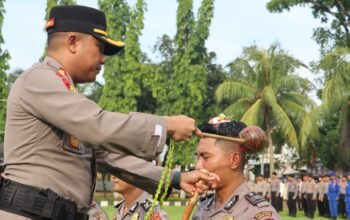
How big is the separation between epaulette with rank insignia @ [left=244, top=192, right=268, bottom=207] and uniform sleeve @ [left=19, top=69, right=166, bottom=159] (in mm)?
1361

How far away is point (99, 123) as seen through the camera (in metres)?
3.00

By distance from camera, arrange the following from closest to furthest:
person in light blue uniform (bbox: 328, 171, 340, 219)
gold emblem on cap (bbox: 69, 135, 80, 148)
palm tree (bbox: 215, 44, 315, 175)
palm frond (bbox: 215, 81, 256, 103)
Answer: gold emblem on cap (bbox: 69, 135, 80, 148) → person in light blue uniform (bbox: 328, 171, 340, 219) → palm tree (bbox: 215, 44, 315, 175) → palm frond (bbox: 215, 81, 256, 103)

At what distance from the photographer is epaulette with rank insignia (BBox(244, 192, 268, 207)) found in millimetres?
4242

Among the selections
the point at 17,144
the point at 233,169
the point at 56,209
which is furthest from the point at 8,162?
the point at 233,169

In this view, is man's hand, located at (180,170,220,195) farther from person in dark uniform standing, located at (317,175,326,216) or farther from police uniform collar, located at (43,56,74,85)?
person in dark uniform standing, located at (317,175,326,216)

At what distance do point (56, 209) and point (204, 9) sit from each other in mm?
31083

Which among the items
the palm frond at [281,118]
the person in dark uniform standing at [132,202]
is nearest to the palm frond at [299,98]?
the palm frond at [281,118]

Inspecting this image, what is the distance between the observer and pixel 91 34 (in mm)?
3438

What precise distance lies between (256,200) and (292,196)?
22.8 m

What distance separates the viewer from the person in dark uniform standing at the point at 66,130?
3039mm

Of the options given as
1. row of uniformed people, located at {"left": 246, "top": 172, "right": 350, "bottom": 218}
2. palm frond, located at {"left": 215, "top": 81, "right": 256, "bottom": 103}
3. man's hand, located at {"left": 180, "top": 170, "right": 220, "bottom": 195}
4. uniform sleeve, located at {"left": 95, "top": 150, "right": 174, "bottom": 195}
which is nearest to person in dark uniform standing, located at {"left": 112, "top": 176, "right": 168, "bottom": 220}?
uniform sleeve, located at {"left": 95, "top": 150, "right": 174, "bottom": 195}

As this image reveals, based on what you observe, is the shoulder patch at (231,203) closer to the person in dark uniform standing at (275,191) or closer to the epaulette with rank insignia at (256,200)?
the epaulette with rank insignia at (256,200)

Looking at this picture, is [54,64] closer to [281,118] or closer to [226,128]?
[226,128]

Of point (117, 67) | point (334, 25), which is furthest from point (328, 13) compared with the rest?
point (117, 67)
